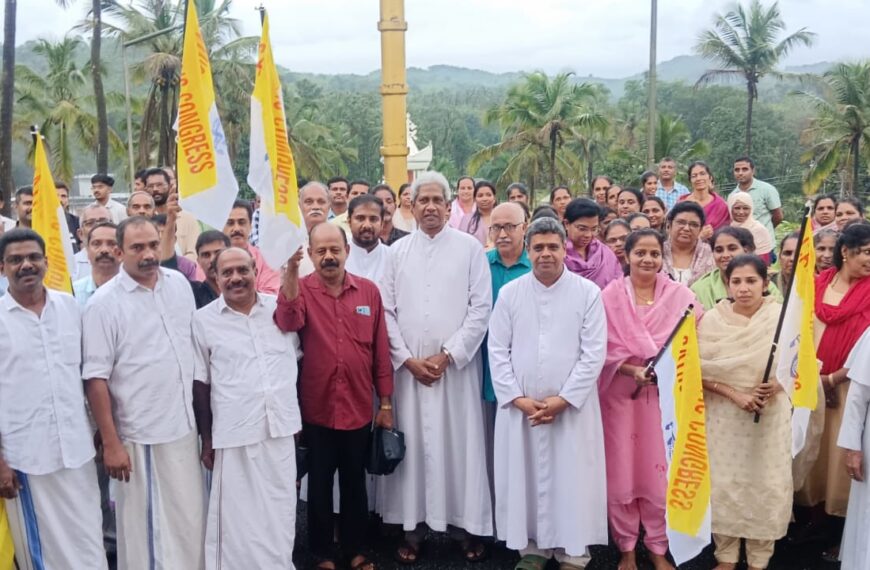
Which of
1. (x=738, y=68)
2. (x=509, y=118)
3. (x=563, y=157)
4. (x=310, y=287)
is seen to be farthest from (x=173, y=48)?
(x=310, y=287)

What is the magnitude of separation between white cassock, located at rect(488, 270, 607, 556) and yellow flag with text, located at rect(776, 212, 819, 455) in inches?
35.4

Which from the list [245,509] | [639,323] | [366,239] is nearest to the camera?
[245,509]

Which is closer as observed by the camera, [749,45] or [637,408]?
[637,408]

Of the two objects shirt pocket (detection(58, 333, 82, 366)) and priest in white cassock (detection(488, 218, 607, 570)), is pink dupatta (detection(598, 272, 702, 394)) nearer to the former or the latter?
priest in white cassock (detection(488, 218, 607, 570))

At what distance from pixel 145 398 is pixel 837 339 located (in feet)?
12.4

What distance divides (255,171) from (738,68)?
36.8 m

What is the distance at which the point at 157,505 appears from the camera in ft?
12.8

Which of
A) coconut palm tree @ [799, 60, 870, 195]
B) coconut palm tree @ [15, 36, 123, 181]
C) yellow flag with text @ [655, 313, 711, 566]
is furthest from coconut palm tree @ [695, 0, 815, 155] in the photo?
yellow flag with text @ [655, 313, 711, 566]

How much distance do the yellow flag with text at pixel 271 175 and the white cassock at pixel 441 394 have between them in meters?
1.00

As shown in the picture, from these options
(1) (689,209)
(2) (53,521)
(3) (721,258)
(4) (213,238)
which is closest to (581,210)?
(1) (689,209)

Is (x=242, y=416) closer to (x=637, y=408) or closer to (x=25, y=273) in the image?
(x=25, y=273)

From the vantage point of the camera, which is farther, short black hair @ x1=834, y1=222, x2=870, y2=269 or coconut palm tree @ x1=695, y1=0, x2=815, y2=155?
coconut palm tree @ x1=695, y1=0, x2=815, y2=155

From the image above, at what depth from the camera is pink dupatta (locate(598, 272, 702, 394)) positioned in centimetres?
439

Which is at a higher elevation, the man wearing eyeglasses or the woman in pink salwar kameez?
the man wearing eyeglasses
